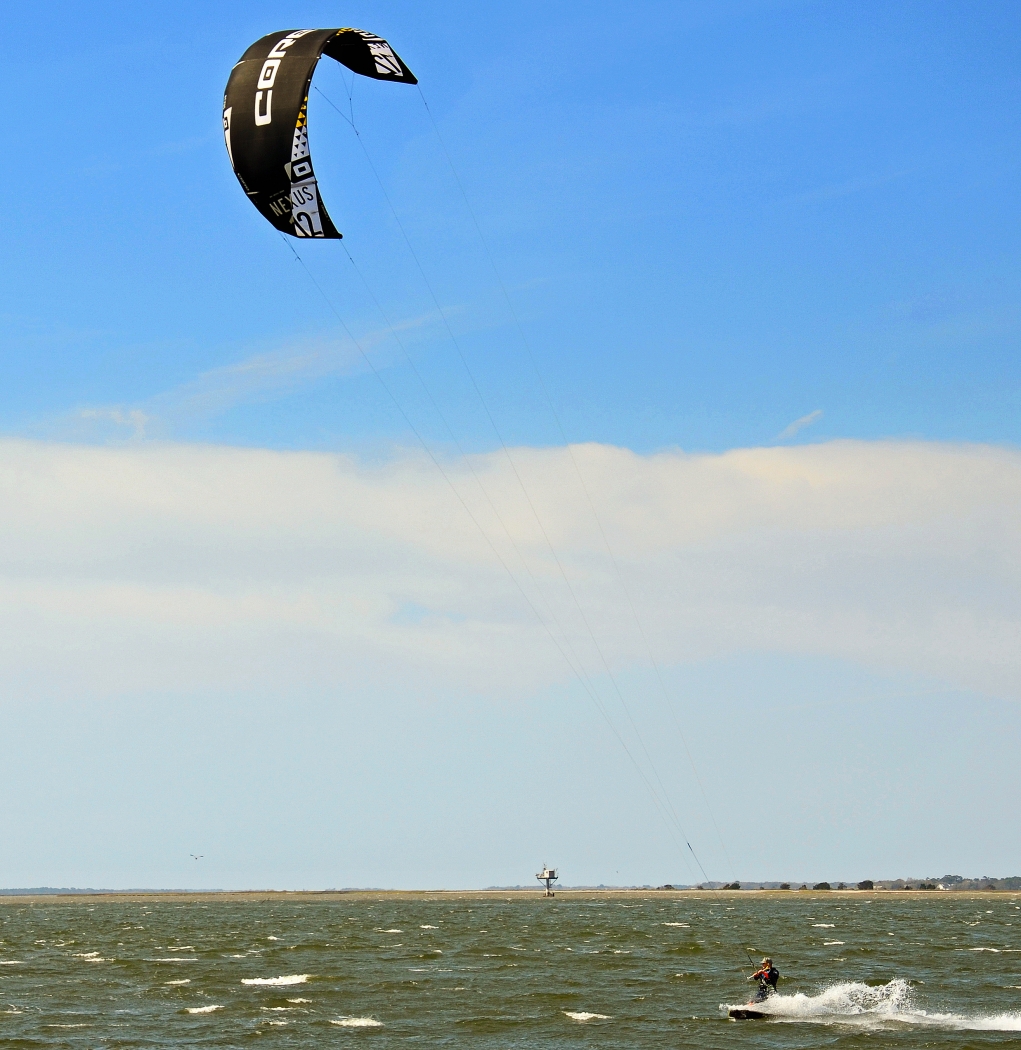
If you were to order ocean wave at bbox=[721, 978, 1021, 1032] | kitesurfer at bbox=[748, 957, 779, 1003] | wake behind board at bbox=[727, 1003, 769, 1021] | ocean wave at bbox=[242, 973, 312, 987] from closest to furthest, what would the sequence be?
ocean wave at bbox=[721, 978, 1021, 1032]
wake behind board at bbox=[727, 1003, 769, 1021]
kitesurfer at bbox=[748, 957, 779, 1003]
ocean wave at bbox=[242, 973, 312, 987]

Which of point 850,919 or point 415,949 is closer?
point 415,949

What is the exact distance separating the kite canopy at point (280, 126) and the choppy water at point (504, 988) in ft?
64.6

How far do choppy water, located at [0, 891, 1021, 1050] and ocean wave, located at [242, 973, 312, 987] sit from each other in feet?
0.38

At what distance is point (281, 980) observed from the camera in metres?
44.0

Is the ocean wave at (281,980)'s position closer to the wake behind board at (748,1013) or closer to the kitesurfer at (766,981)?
the wake behind board at (748,1013)

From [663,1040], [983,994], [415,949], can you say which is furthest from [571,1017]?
[415,949]

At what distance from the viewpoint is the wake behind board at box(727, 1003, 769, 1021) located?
3447 cm

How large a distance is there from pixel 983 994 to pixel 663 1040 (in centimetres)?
1446

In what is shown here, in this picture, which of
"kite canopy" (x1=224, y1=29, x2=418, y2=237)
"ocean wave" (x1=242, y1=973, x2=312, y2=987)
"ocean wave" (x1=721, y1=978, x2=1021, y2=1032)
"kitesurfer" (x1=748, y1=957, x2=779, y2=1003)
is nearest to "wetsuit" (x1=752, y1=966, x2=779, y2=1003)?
"kitesurfer" (x1=748, y1=957, x2=779, y2=1003)

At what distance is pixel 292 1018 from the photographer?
34844 mm

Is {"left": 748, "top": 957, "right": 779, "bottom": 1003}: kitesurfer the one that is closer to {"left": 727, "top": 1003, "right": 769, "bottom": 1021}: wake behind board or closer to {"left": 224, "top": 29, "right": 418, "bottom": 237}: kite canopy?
{"left": 727, "top": 1003, "right": 769, "bottom": 1021}: wake behind board

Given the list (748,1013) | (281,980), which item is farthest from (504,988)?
(748,1013)

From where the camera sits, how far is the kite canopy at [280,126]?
89.1ft

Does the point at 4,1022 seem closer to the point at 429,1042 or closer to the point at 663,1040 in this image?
the point at 429,1042
